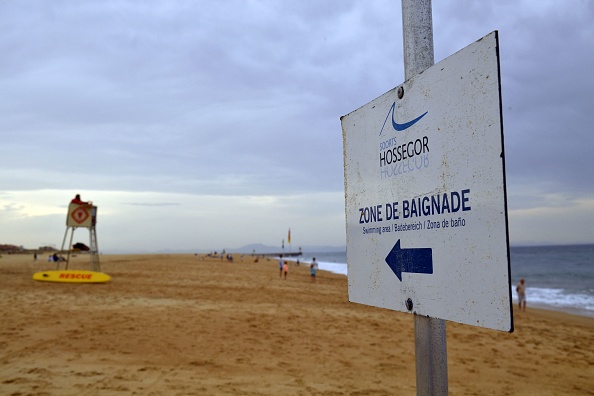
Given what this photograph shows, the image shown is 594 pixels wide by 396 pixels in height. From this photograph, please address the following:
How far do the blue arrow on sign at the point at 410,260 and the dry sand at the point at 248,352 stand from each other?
479cm

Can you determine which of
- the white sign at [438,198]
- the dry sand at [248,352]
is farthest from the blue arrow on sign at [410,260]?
the dry sand at [248,352]

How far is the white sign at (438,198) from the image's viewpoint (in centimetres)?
156

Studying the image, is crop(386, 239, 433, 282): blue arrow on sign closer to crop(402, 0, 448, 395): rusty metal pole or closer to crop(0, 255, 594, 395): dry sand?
crop(402, 0, 448, 395): rusty metal pole

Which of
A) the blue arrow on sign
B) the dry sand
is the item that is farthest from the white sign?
the dry sand

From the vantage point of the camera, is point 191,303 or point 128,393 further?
point 191,303

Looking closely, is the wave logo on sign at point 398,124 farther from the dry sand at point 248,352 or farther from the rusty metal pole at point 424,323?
the dry sand at point 248,352

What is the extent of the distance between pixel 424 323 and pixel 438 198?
0.56 meters

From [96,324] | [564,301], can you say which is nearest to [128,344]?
[96,324]

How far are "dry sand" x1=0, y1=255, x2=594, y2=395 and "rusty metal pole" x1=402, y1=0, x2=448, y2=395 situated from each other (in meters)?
4.69

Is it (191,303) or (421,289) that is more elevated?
(421,289)

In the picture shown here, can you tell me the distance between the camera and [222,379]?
6551mm

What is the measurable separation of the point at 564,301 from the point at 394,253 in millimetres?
27688

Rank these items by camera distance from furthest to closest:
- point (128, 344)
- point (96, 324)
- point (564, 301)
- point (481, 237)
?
point (564, 301), point (96, 324), point (128, 344), point (481, 237)

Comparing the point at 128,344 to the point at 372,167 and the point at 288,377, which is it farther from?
the point at 372,167
